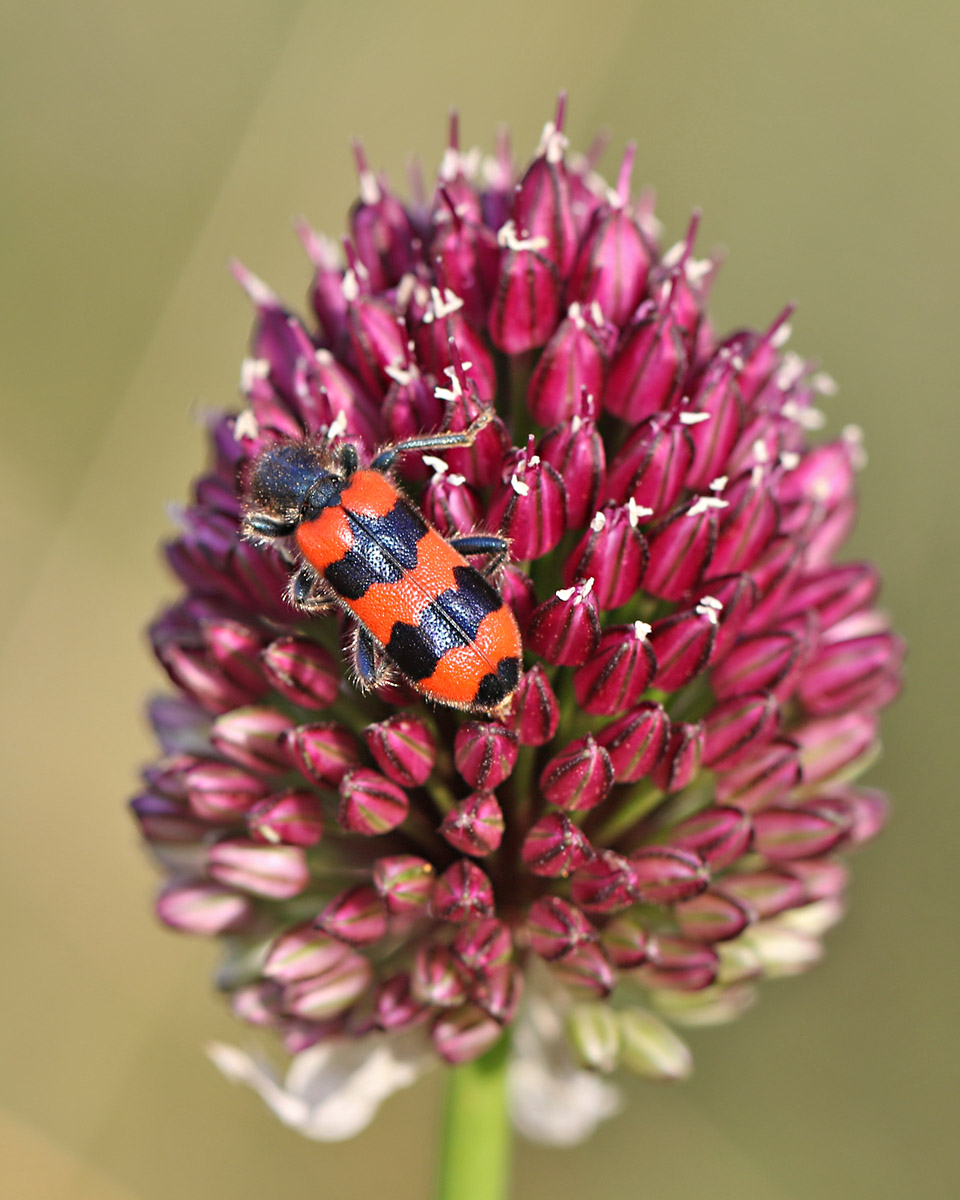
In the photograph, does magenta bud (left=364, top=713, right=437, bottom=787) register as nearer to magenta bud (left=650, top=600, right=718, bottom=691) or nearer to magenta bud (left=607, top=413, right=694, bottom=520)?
magenta bud (left=650, top=600, right=718, bottom=691)

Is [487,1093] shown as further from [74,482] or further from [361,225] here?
[74,482]

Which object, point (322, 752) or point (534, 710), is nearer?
point (534, 710)

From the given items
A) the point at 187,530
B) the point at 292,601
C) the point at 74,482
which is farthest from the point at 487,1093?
the point at 74,482

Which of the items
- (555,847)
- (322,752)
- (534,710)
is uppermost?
(322,752)

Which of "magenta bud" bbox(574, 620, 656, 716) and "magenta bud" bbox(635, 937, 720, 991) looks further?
"magenta bud" bbox(635, 937, 720, 991)

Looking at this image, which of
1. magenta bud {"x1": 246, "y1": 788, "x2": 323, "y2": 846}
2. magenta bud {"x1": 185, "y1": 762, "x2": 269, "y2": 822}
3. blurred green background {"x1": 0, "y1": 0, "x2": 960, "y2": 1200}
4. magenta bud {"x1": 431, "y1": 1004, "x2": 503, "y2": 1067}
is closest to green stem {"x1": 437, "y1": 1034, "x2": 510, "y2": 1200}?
magenta bud {"x1": 431, "y1": 1004, "x2": 503, "y2": 1067}

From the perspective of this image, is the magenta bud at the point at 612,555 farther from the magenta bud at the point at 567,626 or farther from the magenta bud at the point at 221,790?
the magenta bud at the point at 221,790

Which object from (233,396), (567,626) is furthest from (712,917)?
(233,396)

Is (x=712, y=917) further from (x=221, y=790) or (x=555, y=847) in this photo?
(x=221, y=790)
